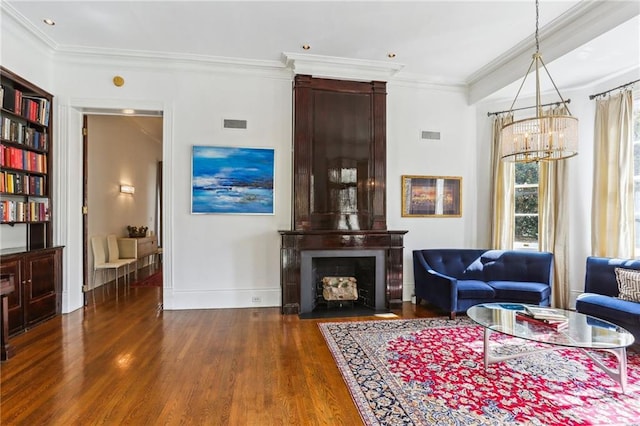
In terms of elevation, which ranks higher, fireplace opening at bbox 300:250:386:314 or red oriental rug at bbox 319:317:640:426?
fireplace opening at bbox 300:250:386:314

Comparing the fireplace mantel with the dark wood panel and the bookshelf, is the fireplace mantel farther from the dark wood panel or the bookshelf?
the bookshelf

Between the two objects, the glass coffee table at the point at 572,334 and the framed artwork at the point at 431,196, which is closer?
the glass coffee table at the point at 572,334

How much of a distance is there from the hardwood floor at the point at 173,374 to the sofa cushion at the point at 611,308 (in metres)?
2.77

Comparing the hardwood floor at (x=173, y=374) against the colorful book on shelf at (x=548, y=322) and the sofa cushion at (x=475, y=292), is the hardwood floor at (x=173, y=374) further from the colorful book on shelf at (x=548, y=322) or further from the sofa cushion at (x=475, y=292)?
the sofa cushion at (x=475, y=292)

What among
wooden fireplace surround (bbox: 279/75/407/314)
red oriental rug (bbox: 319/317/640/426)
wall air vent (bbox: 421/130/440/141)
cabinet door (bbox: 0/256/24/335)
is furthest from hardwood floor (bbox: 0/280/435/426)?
wall air vent (bbox: 421/130/440/141)

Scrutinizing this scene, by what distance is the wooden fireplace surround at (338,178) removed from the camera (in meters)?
4.52

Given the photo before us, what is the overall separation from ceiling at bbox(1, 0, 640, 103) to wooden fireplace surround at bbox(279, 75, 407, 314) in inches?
22.9

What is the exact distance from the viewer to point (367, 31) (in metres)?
3.96

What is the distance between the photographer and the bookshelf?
143 inches

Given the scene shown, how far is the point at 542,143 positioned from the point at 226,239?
12.5 feet

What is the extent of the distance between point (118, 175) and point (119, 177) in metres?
0.06

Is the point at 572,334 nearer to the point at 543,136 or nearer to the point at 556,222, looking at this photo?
the point at 543,136

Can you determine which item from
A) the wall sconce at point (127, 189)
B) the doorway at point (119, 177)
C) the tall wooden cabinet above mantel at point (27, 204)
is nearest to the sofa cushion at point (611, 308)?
the doorway at point (119, 177)

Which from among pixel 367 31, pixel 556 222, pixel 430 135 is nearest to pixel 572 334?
pixel 556 222
